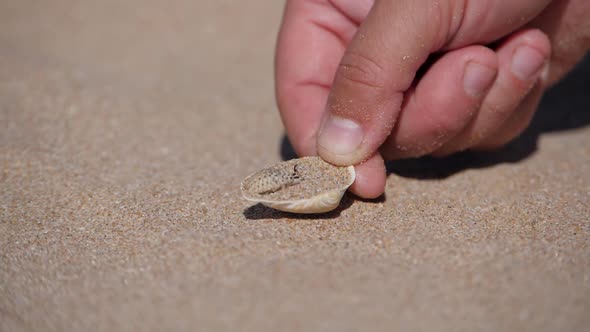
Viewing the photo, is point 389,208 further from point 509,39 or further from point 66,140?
point 66,140

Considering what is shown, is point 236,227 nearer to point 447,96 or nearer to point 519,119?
point 447,96

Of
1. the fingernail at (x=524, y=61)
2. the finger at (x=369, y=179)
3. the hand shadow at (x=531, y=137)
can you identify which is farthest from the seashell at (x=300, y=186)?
the fingernail at (x=524, y=61)

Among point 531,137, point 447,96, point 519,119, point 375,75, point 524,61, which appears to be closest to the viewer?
point 375,75

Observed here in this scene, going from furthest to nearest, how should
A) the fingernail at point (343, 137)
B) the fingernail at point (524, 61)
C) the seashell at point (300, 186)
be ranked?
the fingernail at point (524, 61) → the fingernail at point (343, 137) → the seashell at point (300, 186)

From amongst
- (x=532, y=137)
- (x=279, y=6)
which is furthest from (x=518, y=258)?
(x=279, y=6)

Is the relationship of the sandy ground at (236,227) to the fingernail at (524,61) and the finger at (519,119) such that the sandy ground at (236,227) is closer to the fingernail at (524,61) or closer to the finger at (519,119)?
the finger at (519,119)

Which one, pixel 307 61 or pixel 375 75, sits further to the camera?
pixel 307 61

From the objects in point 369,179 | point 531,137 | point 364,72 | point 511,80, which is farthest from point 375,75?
point 531,137
